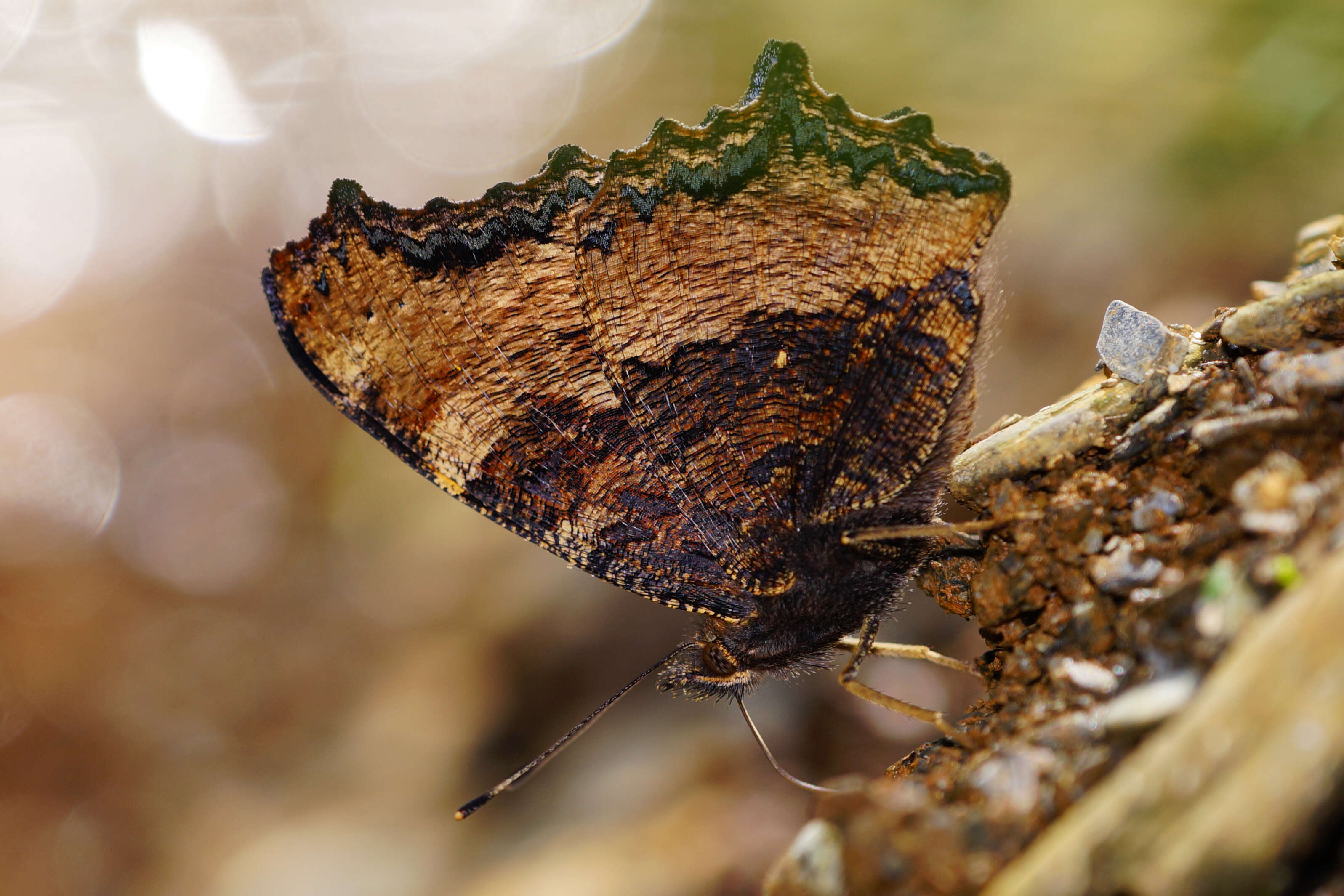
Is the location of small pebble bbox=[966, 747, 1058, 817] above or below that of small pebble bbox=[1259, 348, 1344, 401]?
below

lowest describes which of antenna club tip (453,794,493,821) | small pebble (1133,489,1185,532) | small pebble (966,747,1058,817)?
small pebble (966,747,1058,817)

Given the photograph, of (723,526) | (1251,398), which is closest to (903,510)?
(723,526)

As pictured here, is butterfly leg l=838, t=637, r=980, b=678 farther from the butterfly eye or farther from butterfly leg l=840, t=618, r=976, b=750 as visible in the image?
the butterfly eye

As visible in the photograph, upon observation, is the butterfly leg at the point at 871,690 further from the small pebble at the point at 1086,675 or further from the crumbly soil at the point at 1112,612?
the small pebble at the point at 1086,675

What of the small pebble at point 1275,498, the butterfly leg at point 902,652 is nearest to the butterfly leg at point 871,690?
the butterfly leg at point 902,652

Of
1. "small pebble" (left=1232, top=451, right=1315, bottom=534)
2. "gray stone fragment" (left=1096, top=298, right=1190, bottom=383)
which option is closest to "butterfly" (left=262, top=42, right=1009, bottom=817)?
"gray stone fragment" (left=1096, top=298, right=1190, bottom=383)

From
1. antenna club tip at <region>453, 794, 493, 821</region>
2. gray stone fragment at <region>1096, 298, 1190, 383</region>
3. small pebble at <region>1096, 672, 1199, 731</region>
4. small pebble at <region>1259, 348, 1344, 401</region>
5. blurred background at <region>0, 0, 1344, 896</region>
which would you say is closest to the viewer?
small pebble at <region>1096, 672, 1199, 731</region>

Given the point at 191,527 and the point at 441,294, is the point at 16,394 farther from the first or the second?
the point at 441,294
